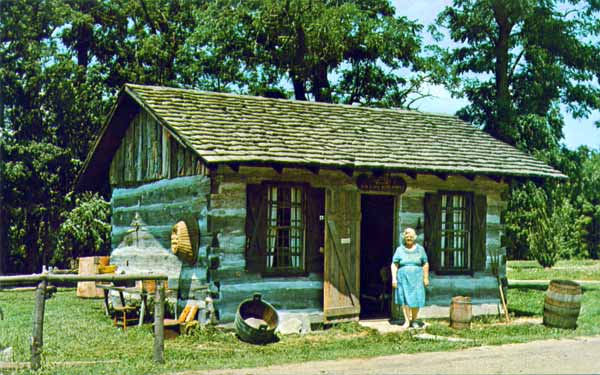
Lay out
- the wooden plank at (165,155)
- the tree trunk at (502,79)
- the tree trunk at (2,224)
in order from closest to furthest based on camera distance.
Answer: the wooden plank at (165,155) < the tree trunk at (502,79) < the tree trunk at (2,224)

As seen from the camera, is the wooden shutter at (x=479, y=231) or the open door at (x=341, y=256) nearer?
the open door at (x=341, y=256)

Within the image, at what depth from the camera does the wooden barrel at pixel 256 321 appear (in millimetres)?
11938

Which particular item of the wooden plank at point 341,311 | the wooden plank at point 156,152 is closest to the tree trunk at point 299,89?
the wooden plank at point 156,152

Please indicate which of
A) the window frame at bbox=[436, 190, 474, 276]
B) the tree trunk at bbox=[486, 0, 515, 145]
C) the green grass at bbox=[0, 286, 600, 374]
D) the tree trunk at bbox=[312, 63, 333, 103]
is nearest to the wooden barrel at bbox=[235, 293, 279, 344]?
the green grass at bbox=[0, 286, 600, 374]

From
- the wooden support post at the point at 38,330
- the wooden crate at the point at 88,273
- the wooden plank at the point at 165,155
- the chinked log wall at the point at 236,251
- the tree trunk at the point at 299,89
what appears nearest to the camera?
the wooden support post at the point at 38,330

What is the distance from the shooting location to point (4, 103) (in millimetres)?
27359

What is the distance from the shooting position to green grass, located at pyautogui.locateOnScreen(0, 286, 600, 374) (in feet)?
32.2

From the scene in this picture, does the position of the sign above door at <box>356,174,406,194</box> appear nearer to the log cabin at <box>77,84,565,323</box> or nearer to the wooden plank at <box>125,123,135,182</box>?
the log cabin at <box>77,84,565,323</box>

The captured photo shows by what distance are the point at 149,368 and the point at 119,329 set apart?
431 cm

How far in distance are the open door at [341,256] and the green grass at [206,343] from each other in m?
0.42

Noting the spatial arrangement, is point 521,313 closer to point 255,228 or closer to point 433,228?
point 433,228

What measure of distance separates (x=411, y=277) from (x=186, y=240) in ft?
13.9

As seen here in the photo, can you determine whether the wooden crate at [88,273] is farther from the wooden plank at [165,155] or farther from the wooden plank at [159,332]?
the wooden plank at [159,332]

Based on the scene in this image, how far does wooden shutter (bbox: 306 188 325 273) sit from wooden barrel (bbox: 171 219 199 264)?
2.14 meters
